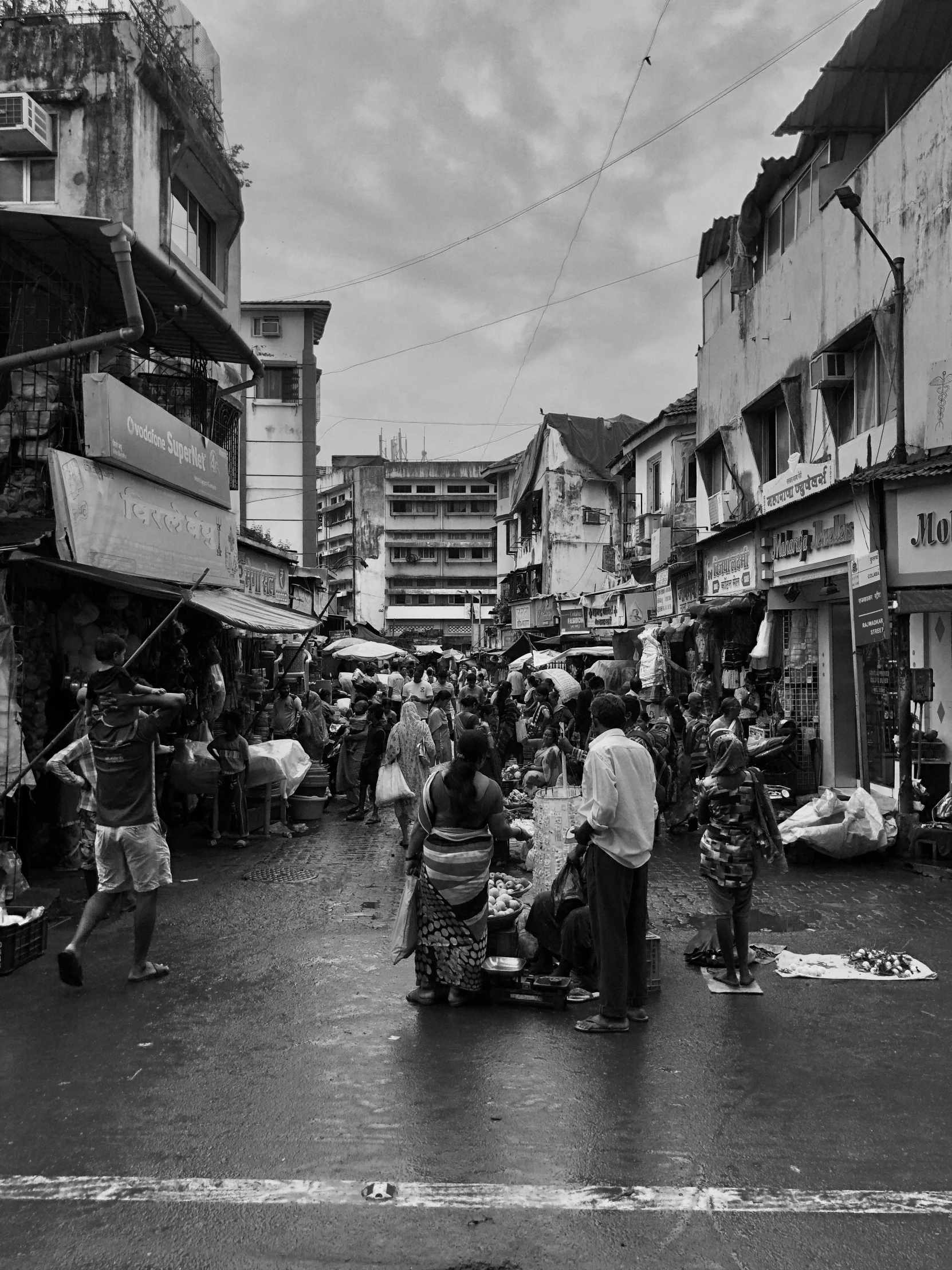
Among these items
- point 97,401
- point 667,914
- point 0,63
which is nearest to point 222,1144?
point 667,914

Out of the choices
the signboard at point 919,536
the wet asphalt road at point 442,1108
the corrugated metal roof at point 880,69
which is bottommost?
the wet asphalt road at point 442,1108

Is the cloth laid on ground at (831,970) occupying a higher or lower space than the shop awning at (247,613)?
lower

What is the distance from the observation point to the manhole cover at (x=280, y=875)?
33.3ft

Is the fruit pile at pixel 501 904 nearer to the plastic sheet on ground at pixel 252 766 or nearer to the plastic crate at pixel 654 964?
the plastic crate at pixel 654 964

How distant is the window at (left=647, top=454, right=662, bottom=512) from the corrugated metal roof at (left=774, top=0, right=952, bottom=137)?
12751 millimetres

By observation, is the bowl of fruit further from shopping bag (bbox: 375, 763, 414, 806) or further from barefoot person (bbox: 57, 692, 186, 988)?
shopping bag (bbox: 375, 763, 414, 806)

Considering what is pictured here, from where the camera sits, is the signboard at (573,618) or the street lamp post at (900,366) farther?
the signboard at (573,618)

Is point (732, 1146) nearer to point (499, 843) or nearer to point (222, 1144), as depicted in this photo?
point (222, 1144)

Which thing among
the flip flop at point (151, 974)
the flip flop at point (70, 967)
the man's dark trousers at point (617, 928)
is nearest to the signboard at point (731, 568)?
the man's dark trousers at point (617, 928)

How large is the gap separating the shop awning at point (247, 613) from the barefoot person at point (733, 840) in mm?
6664

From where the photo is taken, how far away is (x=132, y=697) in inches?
263

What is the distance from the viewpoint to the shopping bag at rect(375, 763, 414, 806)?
1112 centimetres

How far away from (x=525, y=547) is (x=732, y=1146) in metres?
43.0

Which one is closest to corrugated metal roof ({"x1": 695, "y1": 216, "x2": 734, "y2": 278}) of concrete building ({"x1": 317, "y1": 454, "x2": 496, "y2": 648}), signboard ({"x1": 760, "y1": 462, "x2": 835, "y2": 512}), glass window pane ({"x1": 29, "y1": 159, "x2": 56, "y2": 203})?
signboard ({"x1": 760, "y1": 462, "x2": 835, "y2": 512})
